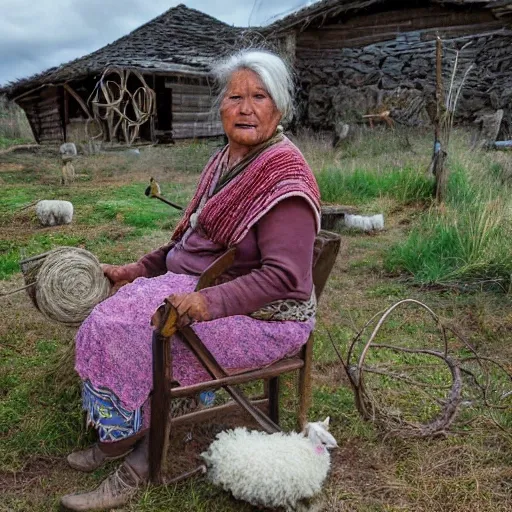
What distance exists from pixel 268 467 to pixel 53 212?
18.4ft

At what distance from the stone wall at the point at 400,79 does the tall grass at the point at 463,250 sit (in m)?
7.72

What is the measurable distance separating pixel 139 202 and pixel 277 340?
6.26 meters

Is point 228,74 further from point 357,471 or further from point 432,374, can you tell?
point 432,374

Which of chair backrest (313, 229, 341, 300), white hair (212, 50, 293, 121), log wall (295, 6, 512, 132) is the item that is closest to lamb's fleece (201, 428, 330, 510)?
chair backrest (313, 229, 341, 300)

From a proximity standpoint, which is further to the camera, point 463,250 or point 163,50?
point 163,50

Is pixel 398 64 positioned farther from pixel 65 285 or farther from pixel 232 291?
pixel 232 291

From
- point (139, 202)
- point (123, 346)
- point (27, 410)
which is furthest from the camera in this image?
point (139, 202)

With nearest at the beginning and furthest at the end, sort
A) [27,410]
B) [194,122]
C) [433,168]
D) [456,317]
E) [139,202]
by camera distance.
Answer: [27,410]
[456,317]
[433,168]
[139,202]
[194,122]

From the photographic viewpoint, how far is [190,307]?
184cm

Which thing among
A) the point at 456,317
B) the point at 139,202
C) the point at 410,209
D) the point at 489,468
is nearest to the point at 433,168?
the point at 410,209

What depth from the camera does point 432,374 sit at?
3182 millimetres

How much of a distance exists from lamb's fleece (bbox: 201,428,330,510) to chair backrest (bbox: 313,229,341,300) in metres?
0.64

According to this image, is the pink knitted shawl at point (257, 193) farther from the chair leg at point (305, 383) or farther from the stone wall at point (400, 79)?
the stone wall at point (400, 79)

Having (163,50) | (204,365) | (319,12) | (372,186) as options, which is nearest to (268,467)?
(204,365)
